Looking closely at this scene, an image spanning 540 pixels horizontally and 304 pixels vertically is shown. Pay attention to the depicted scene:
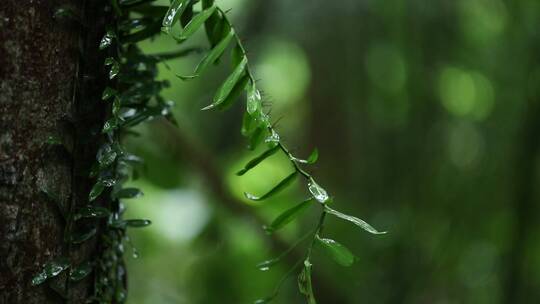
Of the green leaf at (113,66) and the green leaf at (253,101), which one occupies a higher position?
the green leaf at (113,66)

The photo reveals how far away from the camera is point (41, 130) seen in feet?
1.55

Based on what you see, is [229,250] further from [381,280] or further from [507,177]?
[507,177]

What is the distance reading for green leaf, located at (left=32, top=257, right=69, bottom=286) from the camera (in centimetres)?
47

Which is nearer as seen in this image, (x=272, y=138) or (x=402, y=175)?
(x=272, y=138)

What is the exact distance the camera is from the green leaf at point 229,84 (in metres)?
0.50

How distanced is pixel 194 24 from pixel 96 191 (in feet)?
0.46

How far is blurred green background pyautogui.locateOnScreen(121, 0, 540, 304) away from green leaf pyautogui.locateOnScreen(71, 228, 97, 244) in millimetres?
966

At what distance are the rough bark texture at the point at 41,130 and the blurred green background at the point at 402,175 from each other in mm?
971

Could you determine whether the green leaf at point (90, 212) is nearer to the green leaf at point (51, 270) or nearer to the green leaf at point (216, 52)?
the green leaf at point (51, 270)

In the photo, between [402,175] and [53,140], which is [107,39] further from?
[402,175]

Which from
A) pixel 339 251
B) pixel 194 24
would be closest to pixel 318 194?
pixel 339 251

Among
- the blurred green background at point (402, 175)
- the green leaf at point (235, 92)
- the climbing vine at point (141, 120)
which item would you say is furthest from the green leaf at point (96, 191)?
the blurred green background at point (402, 175)

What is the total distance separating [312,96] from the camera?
7.43 ft

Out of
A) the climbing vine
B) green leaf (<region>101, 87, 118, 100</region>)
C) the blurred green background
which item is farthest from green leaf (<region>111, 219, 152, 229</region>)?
the blurred green background
